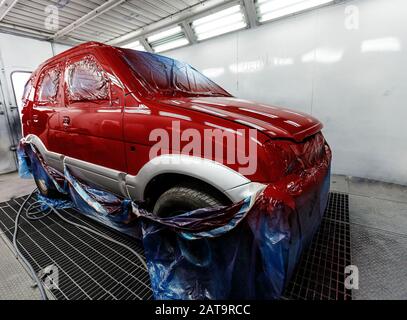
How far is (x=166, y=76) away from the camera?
2061 millimetres

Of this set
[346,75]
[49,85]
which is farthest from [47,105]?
[346,75]

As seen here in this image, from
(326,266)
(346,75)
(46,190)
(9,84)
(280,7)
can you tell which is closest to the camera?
(326,266)

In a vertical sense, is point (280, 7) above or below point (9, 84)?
above

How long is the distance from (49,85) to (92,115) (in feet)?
3.95

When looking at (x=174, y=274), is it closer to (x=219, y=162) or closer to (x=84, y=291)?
(x=84, y=291)

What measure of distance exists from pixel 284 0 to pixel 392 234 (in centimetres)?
339

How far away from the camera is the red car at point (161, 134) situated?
1197 millimetres

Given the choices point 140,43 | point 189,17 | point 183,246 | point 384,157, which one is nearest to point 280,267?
point 183,246

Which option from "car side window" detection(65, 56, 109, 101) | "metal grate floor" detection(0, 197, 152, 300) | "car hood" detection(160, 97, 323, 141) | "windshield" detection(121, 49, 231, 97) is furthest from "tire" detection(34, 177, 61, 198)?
"car hood" detection(160, 97, 323, 141)

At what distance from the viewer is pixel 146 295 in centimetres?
148

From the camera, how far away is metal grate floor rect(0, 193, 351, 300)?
1.49 metres

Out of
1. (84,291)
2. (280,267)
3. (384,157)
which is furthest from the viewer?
(384,157)

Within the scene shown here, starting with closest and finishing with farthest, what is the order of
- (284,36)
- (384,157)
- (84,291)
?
1. (84,291)
2. (384,157)
3. (284,36)

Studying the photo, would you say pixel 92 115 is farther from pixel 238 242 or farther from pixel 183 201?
pixel 238 242
